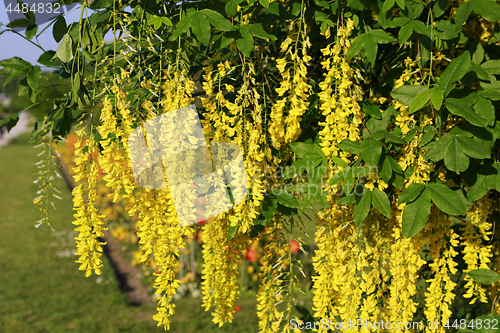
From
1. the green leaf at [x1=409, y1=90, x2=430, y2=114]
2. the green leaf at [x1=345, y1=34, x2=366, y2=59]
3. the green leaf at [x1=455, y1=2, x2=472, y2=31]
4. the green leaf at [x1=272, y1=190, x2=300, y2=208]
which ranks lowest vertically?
the green leaf at [x1=272, y1=190, x2=300, y2=208]

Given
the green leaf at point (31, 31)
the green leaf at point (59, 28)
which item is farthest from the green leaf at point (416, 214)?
the green leaf at point (31, 31)

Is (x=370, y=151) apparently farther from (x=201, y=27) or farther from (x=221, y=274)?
(x=221, y=274)

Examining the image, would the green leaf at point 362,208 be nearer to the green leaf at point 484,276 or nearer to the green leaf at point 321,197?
the green leaf at point 321,197

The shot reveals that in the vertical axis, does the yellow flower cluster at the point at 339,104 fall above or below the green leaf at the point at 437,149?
above

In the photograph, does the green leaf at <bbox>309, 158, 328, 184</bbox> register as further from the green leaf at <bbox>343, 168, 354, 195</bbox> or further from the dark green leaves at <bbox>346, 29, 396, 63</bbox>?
the dark green leaves at <bbox>346, 29, 396, 63</bbox>

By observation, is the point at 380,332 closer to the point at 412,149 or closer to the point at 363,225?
the point at 363,225

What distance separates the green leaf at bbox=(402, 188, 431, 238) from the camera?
3.34 ft

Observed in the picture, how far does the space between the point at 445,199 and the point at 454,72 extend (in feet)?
1.14

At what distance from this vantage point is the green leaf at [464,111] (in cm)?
97

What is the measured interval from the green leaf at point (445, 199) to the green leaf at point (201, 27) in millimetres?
756

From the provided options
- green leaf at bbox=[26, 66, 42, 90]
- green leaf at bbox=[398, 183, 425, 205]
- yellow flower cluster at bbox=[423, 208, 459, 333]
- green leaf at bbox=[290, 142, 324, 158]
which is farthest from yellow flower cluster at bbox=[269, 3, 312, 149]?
green leaf at bbox=[26, 66, 42, 90]

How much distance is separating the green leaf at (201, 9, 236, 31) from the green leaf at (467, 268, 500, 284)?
1.08m

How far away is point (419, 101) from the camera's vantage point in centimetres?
102

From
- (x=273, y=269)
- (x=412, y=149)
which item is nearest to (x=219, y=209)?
(x=273, y=269)
